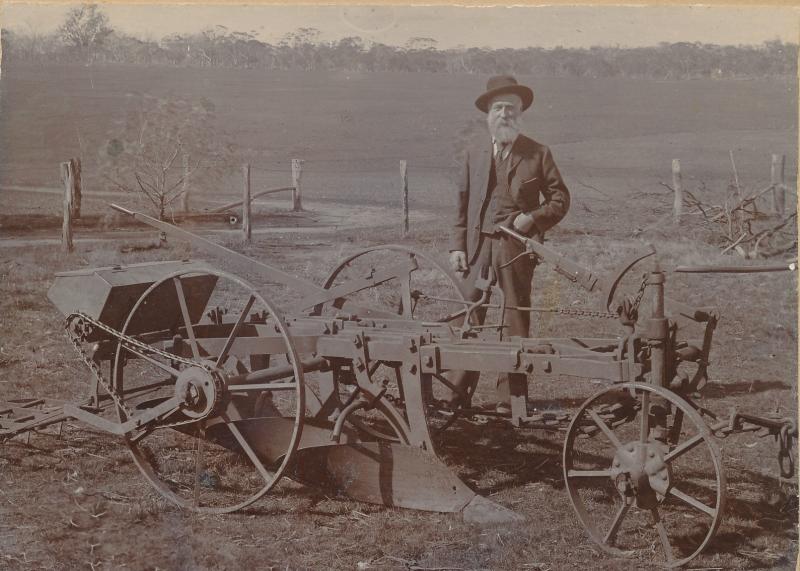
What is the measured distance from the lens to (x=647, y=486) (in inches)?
183

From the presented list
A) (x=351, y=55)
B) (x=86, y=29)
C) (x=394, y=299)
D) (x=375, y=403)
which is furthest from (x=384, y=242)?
(x=86, y=29)

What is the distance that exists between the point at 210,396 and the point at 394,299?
12.0ft

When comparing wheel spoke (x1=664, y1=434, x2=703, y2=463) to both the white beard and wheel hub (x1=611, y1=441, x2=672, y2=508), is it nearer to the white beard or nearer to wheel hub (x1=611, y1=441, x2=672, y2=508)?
wheel hub (x1=611, y1=441, x2=672, y2=508)

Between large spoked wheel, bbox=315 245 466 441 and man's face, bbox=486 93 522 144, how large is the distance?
1.16 meters

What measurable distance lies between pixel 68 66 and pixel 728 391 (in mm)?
6025

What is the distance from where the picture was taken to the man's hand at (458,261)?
6.90 metres

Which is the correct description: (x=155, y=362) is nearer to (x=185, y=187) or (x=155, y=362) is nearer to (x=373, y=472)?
(x=373, y=472)

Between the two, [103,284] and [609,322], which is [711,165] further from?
[103,284]

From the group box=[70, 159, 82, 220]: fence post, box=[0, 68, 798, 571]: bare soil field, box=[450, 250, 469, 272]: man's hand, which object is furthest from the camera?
box=[70, 159, 82, 220]: fence post

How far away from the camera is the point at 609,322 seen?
800cm

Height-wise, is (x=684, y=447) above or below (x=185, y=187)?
below

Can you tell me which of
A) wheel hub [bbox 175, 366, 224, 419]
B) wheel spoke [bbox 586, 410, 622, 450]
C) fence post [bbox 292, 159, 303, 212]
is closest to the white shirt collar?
fence post [bbox 292, 159, 303, 212]

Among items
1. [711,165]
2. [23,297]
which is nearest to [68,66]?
[23,297]

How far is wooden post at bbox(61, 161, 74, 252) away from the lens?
6.98 m
